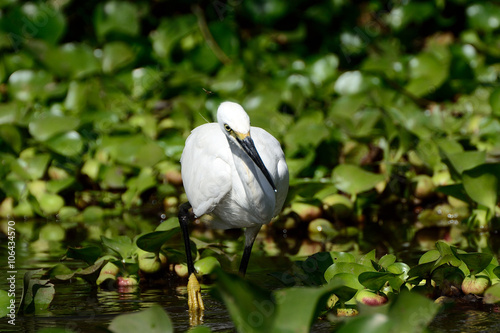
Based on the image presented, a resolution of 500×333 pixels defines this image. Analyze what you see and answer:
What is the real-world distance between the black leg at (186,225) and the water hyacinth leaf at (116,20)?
3600mm

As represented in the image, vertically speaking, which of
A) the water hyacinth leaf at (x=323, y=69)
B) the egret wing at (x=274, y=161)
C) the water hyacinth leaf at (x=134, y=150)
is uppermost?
the water hyacinth leaf at (x=323, y=69)

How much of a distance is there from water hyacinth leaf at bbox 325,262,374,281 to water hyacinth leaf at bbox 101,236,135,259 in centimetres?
117

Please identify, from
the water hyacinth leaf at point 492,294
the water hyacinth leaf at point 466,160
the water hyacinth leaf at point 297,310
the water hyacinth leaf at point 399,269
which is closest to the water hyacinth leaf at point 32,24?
the water hyacinth leaf at point 466,160

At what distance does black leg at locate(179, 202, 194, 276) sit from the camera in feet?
11.9

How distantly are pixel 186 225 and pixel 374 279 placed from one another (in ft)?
3.78

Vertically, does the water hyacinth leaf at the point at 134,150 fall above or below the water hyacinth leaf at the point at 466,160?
above

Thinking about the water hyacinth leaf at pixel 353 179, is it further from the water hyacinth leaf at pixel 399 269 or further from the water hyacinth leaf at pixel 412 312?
the water hyacinth leaf at pixel 412 312

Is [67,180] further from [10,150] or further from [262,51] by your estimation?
[262,51]

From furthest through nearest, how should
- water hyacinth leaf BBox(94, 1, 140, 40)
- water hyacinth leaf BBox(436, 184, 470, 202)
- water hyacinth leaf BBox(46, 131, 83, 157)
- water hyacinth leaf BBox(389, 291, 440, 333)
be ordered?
water hyacinth leaf BBox(94, 1, 140, 40) < water hyacinth leaf BBox(46, 131, 83, 157) < water hyacinth leaf BBox(436, 184, 470, 202) < water hyacinth leaf BBox(389, 291, 440, 333)

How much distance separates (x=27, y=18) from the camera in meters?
6.89

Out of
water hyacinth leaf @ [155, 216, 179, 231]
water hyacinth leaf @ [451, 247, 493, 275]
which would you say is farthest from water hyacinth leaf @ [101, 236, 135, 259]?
water hyacinth leaf @ [451, 247, 493, 275]

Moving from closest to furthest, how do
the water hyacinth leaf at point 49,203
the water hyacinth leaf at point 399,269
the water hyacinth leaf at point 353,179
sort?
the water hyacinth leaf at point 399,269 → the water hyacinth leaf at point 353,179 → the water hyacinth leaf at point 49,203

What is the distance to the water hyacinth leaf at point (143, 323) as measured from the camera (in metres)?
2.29

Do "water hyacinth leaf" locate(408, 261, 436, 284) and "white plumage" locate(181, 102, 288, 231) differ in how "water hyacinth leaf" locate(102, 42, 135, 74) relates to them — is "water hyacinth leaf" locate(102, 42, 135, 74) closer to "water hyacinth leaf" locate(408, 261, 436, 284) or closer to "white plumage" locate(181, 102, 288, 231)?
"white plumage" locate(181, 102, 288, 231)
